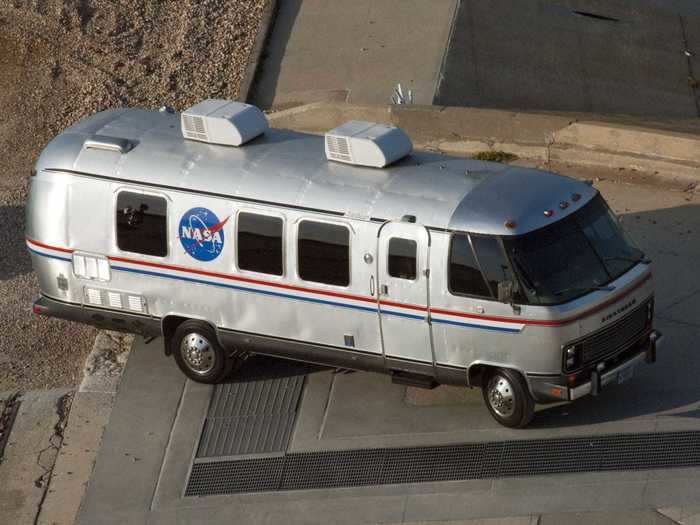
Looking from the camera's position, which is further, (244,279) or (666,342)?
(666,342)

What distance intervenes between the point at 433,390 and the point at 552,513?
7.49ft

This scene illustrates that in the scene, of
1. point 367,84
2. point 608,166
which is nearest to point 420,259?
point 608,166

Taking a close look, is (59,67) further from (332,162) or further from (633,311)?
(633,311)

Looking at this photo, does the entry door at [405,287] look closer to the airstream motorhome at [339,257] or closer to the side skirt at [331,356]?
the airstream motorhome at [339,257]

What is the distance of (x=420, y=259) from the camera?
1268 cm

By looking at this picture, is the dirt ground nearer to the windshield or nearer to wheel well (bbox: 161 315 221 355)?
wheel well (bbox: 161 315 221 355)

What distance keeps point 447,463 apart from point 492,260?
6.24 feet

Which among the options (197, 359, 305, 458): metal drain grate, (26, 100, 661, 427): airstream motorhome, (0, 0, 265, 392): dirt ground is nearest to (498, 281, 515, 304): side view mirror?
(26, 100, 661, 427): airstream motorhome

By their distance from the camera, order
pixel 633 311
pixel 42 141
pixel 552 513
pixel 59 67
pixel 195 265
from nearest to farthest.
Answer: pixel 552 513, pixel 633 311, pixel 195 265, pixel 42 141, pixel 59 67

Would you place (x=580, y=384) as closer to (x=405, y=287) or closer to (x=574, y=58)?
(x=405, y=287)

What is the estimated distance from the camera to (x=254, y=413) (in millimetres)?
13898

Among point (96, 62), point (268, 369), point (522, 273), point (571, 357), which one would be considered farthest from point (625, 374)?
point (96, 62)

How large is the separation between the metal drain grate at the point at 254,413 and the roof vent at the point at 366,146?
239 cm

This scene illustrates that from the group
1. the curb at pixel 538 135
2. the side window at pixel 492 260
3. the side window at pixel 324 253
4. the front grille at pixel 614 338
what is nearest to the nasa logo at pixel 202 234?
the side window at pixel 324 253
